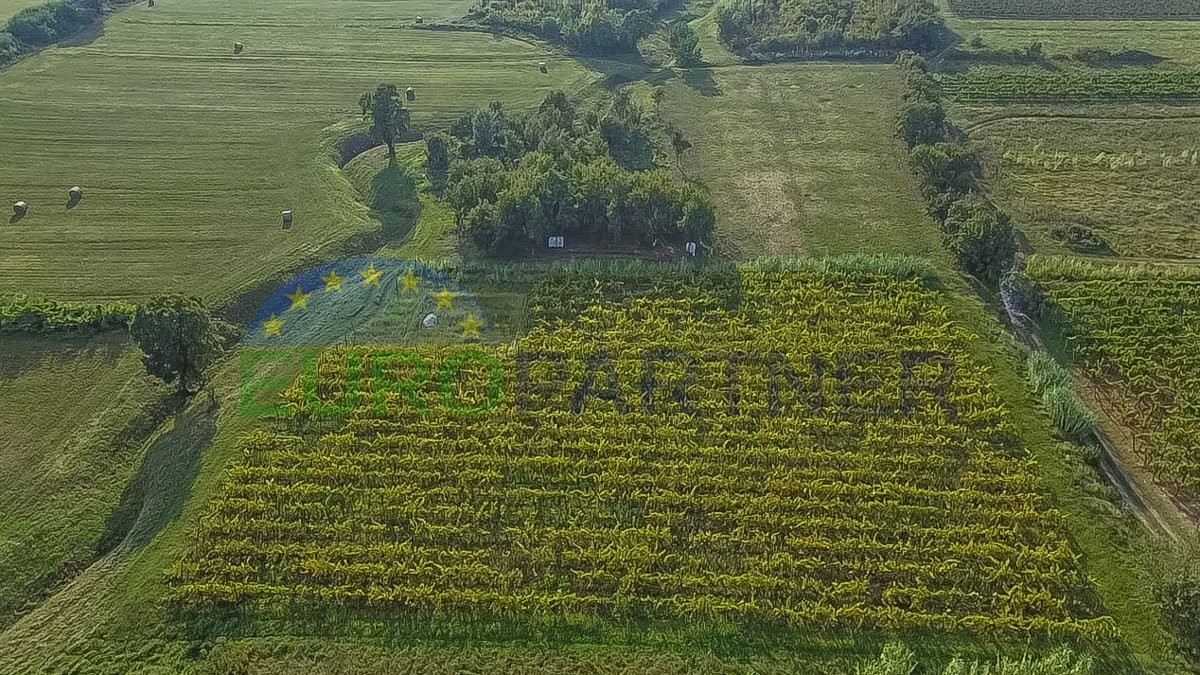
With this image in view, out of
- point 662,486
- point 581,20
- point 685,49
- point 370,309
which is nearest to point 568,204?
point 370,309

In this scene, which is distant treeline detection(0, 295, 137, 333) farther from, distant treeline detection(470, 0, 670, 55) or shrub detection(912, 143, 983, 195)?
distant treeline detection(470, 0, 670, 55)

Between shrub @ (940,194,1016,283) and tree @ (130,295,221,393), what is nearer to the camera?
tree @ (130,295,221,393)

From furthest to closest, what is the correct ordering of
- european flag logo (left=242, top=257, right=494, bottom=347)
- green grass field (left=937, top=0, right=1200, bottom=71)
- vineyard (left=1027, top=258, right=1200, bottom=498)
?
green grass field (left=937, top=0, right=1200, bottom=71)
european flag logo (left=242, top=257, right=494, bottom=347)
vineyard (left=1027, top=258, right=1200, bottom=498)

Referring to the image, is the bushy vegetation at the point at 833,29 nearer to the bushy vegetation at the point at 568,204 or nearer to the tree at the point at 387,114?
the bushy vegetation at the point at 568,204

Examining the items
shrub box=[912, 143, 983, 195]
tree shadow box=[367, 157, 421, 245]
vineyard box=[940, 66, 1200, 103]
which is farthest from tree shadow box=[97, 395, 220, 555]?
vineyard box=[940, 66, 1200, 103]

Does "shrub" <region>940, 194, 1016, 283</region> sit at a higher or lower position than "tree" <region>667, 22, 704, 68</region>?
lower

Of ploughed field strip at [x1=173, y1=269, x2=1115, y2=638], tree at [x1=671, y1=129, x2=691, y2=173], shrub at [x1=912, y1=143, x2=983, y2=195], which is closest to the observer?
ploughed field strip at [x1=173, y1=269, x2=1115, y2=638]

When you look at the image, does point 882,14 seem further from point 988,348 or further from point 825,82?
point 988,348

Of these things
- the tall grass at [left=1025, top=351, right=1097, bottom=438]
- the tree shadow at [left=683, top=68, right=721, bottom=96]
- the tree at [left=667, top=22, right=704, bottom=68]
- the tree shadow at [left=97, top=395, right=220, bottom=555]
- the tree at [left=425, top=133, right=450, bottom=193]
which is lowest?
the tree shadow at [left=97, top=395, right=220, bottom=555]
